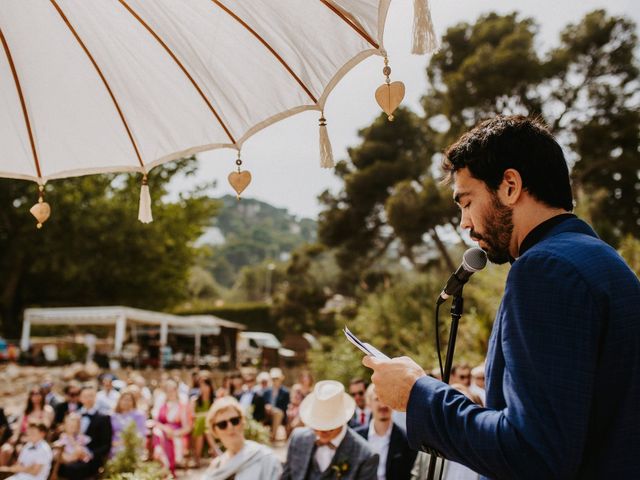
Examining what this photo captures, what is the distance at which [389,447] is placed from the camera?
18.6ft

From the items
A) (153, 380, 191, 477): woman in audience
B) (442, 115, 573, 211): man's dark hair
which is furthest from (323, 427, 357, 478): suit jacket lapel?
(153, 380, 191, 477): woman in audience

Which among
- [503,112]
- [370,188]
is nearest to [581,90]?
[503,112]

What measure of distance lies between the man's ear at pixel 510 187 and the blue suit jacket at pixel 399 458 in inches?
175

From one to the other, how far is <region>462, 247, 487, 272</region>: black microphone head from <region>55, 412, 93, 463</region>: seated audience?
305 inches

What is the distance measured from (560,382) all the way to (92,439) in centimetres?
864

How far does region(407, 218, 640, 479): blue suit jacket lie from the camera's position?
3.97 ft

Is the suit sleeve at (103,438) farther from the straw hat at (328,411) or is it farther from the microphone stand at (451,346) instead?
the microphone stand at (451,346)

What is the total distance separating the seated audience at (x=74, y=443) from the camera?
26.4 ft

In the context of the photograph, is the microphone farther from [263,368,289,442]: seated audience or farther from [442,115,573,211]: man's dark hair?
[263,368,289,442]: seated audience

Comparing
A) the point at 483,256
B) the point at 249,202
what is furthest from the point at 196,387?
the point at 249,202

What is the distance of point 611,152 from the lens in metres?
21.7

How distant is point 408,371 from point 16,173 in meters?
2.79

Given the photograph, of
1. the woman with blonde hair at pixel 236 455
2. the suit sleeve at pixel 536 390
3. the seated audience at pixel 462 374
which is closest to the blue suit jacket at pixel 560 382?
the suit sleeve at pixel 536 390

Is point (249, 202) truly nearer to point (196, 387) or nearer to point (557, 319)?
point (196, 387)
